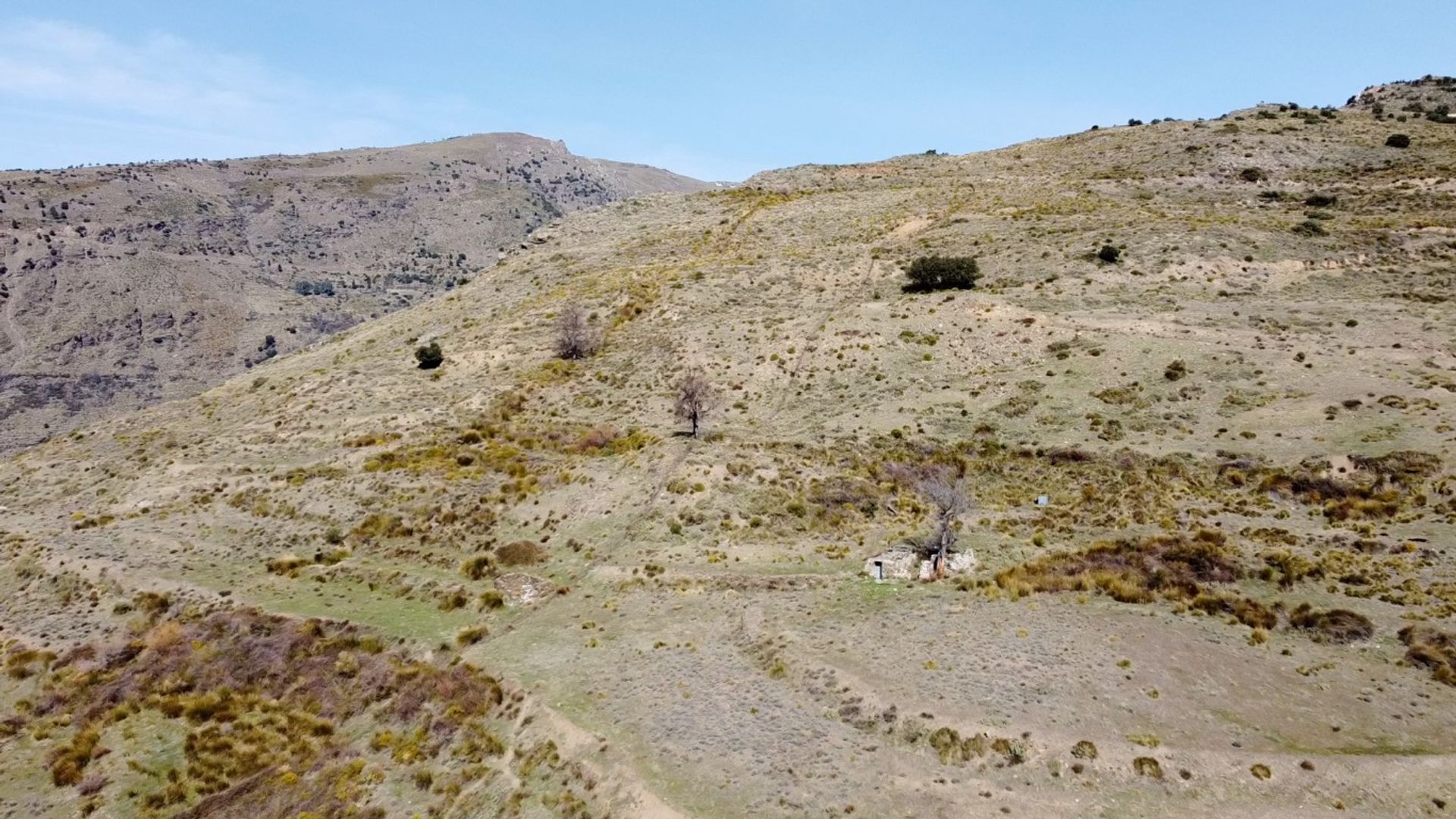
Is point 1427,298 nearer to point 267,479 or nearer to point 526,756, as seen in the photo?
point 526,756

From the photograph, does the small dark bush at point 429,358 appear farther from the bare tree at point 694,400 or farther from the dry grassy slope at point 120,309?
the dry grassy slope at point 120,309

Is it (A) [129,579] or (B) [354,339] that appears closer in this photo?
(A) [129,579]

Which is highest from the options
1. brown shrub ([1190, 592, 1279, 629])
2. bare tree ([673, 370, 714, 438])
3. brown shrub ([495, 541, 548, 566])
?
bare tree ([673, 370, 714, 438])

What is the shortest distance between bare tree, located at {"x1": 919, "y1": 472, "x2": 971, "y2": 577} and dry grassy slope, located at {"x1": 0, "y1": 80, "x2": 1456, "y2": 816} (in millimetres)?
1496

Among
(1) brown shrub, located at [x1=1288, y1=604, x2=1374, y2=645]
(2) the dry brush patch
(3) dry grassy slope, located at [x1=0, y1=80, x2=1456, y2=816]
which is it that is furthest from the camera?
(1) brown shrub, located at [x1=1288, y1=604, x2=1374, y2=645]

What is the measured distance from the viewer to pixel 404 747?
25078mm

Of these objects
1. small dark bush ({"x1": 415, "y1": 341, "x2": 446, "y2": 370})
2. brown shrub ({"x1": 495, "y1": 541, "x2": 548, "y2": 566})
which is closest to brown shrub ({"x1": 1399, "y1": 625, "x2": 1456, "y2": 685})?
brown shrub ({"x1": 495, "y1": 541, "x2": 548, "y2": 566})

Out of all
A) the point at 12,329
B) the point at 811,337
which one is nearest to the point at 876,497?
the point at 811,337

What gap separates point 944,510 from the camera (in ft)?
115

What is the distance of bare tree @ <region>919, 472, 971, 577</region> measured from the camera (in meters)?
33.3

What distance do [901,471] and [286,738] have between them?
98.8 feet

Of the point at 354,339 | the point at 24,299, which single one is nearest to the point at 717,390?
the point at 354,339

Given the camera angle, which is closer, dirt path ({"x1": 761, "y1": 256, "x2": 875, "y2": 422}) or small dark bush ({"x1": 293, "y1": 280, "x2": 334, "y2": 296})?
dirt path ({"x1": 761, "y1": 256, "x2": 875, "y2": 422})

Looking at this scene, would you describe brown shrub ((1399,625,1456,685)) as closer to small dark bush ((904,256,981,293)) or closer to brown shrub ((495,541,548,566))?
brown shrub ((495,541,548,566))
